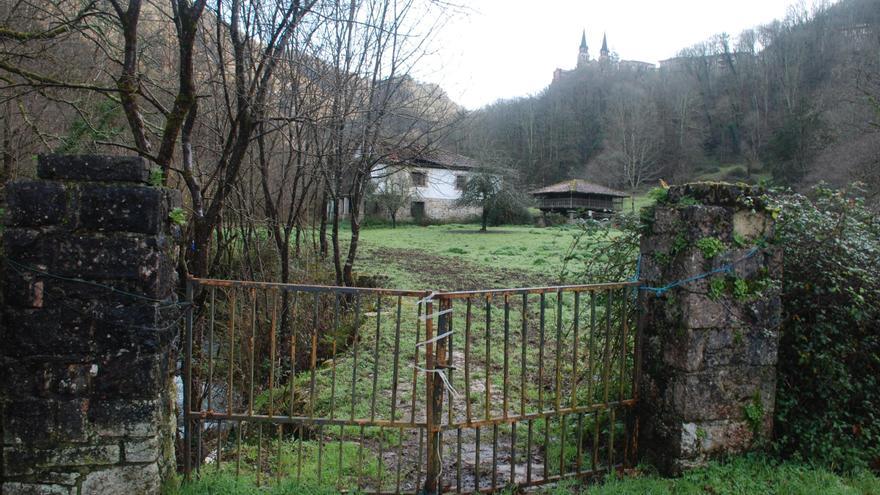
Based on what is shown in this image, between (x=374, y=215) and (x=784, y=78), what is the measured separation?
45186 millimetres

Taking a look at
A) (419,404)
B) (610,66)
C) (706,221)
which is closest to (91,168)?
(419,404)

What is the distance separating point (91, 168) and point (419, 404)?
389 cm

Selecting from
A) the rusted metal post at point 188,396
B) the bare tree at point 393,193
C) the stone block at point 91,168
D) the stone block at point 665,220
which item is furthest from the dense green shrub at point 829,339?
the bare tree at point 393,193

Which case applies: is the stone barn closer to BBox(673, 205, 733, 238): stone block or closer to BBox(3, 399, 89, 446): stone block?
BBox(673, 205, 733, 238): stone block

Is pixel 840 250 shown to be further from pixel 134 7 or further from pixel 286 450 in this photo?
pixel 134 7

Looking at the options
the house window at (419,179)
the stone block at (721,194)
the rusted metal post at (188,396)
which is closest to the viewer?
the rusted metal post at (188,396)

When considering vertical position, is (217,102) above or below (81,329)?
above

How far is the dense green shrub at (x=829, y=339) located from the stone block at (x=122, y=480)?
4.51 meters

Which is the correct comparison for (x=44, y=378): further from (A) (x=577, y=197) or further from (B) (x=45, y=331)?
(A) (x=577, y=197)

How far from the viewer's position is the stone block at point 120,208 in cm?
316

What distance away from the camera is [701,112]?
211 ft

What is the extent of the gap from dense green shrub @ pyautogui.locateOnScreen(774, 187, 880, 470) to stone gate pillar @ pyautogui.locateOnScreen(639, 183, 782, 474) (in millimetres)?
355

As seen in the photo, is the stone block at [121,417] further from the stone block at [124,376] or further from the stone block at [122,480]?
the stone block at [122,480]

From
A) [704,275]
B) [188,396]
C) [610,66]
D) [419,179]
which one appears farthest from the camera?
[610,66]
